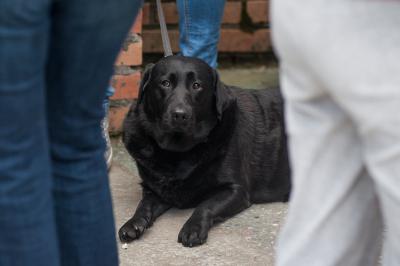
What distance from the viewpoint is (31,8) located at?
4.61ft

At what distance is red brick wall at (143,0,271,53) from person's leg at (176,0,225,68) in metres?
1.26

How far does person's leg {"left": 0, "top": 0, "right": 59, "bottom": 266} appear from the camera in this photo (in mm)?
1415

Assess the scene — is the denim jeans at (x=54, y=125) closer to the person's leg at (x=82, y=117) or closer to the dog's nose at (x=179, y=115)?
the person's leg at (x=82, y=117)

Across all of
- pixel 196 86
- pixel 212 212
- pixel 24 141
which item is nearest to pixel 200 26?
pixel 196 86

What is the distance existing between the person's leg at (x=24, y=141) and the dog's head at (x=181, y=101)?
60.3 inches

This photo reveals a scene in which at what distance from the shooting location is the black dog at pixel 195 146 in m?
3.17

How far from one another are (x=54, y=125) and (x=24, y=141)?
147 millimetres

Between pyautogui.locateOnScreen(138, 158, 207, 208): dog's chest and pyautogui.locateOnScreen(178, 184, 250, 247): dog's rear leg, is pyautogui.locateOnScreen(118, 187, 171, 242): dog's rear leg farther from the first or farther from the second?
pyautogui.locateOnScreen(178, 184, 250, 247): dog's rear leg

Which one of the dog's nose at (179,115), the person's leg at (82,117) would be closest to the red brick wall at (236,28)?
the dog's nose at (179,115)

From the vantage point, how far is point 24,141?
4.91ft

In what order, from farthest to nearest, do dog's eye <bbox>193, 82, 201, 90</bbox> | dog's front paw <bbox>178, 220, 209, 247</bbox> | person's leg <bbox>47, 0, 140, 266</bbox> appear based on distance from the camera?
1. dog's eye <bbox>193, 82, 201, 90</bbox>
2. dog's front paw <bbox>178, 220, 209, 247</bbox>
3. person's leg <bbox>47, 0, 140, 266</bbox>

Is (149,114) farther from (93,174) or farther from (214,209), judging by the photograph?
(93,174)

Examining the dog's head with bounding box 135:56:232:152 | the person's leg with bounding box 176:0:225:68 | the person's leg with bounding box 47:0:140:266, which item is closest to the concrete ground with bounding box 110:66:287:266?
the dog's head with bounding box 135:56:232:152

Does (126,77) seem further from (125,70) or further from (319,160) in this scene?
(319,160)
